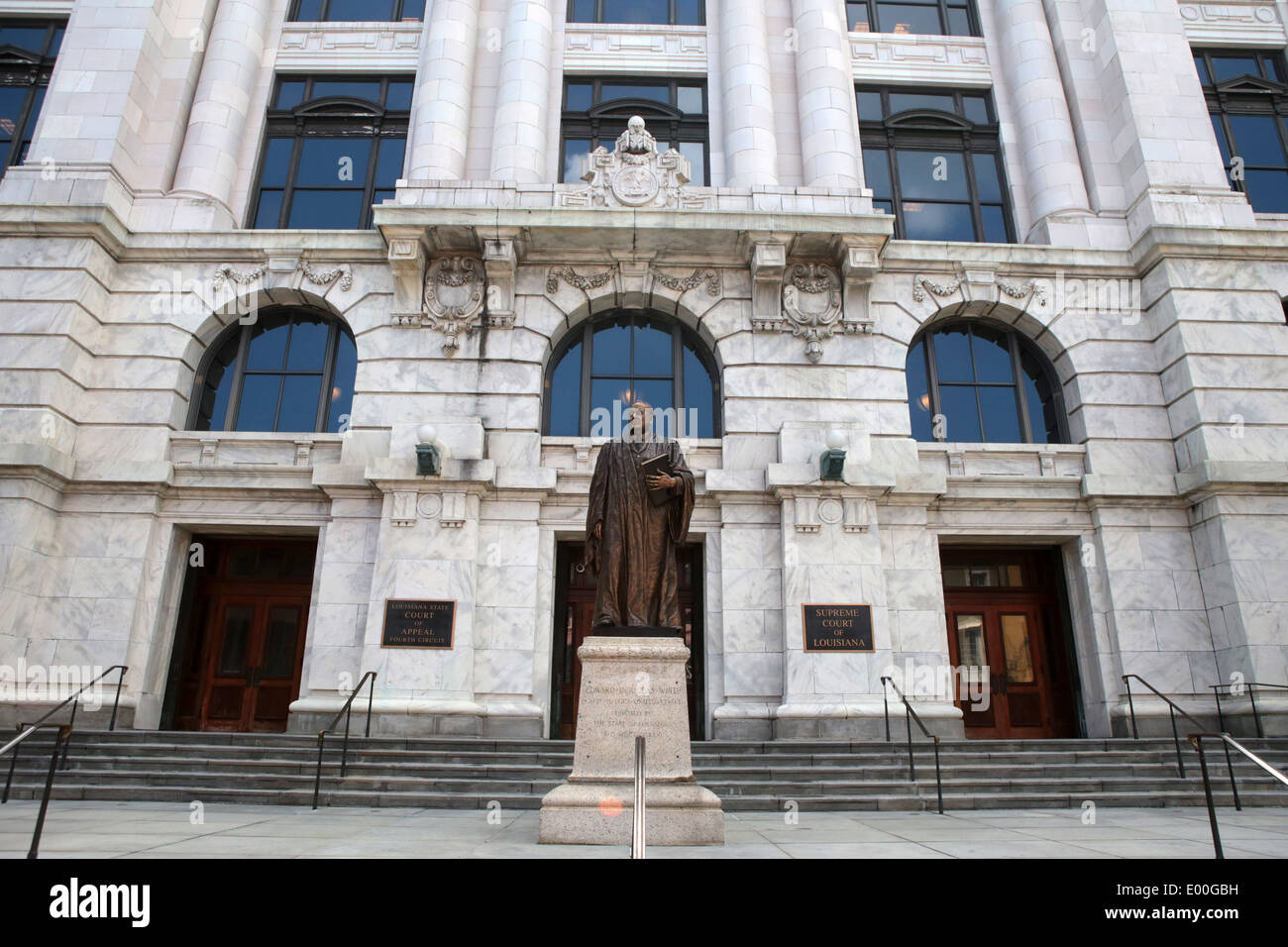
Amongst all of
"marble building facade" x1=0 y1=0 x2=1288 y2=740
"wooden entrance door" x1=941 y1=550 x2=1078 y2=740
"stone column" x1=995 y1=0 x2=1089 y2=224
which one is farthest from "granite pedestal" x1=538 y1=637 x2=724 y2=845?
"stone column" x1=995 y1=0 x2=1089 y2=224

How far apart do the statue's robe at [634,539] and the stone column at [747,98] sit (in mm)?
10642

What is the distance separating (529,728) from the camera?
14.0 metres

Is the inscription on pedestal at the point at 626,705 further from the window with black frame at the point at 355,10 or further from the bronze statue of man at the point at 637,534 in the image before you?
the window with black frame at the point at 355,10

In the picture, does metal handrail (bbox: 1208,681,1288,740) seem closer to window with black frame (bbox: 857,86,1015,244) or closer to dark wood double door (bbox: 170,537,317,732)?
window with black frame (bbox: 857,86,1015,244)

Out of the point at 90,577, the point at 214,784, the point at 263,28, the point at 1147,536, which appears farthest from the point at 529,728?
the point at 263,28

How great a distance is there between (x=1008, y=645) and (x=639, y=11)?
17063 millimetres

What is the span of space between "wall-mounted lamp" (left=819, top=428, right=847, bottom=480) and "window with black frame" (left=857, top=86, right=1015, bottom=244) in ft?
21.4

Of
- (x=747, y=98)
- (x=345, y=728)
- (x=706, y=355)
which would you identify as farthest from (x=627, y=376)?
(x=345, y=728)

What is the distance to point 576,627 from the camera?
16.0 m

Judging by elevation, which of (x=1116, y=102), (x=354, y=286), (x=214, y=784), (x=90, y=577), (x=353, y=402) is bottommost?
(x=214, y=784)

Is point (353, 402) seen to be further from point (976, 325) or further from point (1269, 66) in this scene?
point (1269, 66)

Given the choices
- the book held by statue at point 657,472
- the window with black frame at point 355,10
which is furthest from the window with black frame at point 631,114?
the book held by statue at point 657,472
